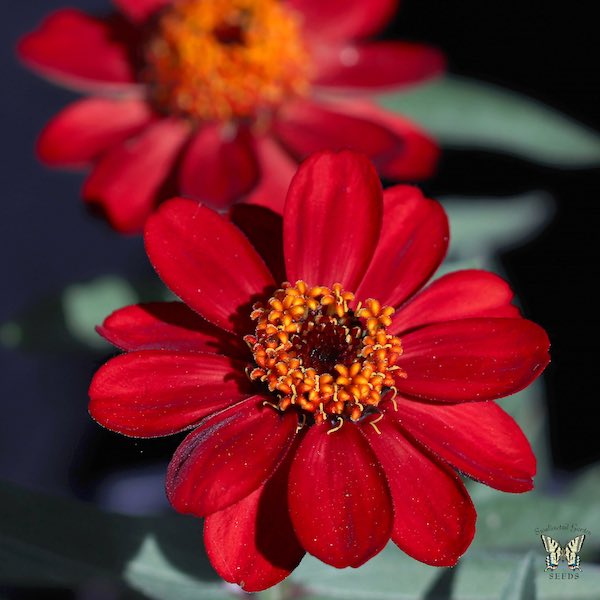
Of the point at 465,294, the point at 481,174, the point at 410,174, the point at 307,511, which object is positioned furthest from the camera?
the point at 481,174

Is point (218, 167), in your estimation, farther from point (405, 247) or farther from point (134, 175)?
point (405, 247)

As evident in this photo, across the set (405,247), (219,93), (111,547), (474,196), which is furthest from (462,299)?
(474,196)

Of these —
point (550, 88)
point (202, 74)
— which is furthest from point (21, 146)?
point (550, 88)

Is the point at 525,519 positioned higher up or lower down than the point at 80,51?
lower down

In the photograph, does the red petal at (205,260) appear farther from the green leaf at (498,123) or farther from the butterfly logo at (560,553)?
the green leaf at (498,123)

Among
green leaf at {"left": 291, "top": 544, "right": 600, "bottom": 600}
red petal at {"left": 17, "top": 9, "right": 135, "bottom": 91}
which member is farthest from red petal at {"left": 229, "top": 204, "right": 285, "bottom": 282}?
red petal at {"left": 17, "top": 9, "right": 135, "bottom": 91}

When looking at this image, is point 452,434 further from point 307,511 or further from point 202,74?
point 202,74

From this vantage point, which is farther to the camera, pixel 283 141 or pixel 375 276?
pixel 283 141

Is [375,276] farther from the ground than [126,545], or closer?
farther from the ground
